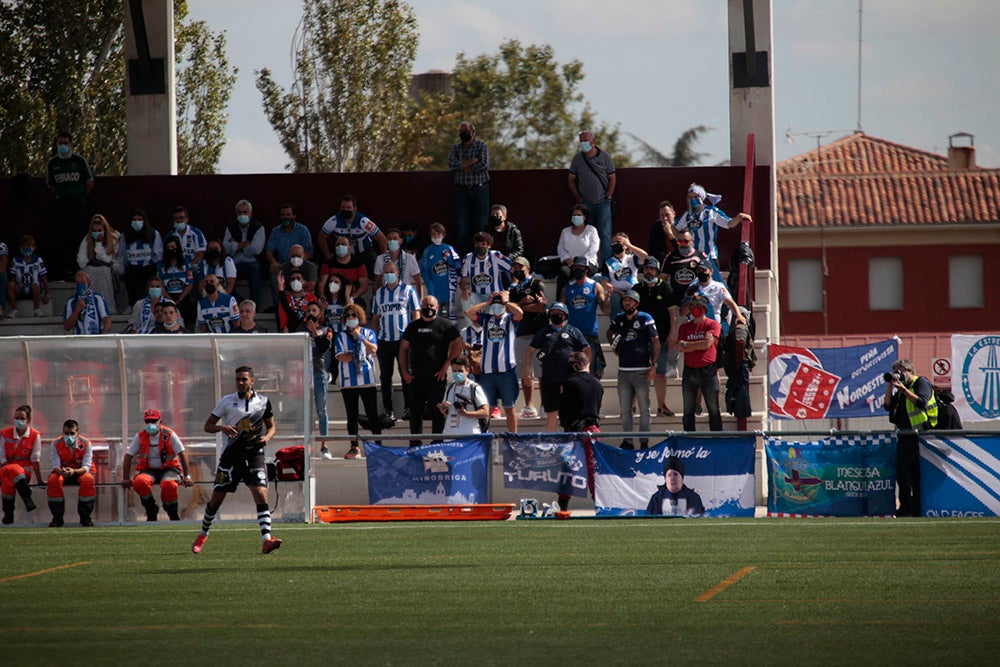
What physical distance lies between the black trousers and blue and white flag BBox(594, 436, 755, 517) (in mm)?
2954

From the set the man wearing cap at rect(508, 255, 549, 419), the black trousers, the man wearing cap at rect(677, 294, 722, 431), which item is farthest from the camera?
the man wearing cap at rect(508, 255, 549, 419)

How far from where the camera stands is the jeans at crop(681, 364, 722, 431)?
65.5 ft

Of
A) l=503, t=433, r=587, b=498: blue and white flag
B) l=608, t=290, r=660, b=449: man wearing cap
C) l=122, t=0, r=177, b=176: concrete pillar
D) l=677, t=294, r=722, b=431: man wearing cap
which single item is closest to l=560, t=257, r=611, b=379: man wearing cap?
l=608, t=290, r=660, b=449: man wearing cap

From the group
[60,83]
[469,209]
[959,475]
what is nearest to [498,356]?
[469,209]

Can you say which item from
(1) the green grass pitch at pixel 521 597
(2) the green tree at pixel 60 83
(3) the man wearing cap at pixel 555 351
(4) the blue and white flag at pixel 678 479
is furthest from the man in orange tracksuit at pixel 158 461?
(2) the green tree at pixel 60 83

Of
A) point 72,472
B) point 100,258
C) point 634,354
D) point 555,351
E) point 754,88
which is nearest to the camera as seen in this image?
point 72,472

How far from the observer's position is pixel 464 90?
6819cm

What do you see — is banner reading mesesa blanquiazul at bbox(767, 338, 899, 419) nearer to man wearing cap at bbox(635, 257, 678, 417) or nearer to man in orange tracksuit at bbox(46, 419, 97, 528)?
man wearing cap at bbox(635, 257, 678, 417)

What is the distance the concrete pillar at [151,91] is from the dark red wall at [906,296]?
31979mm

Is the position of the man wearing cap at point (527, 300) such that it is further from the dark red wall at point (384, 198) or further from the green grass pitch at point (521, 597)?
the green grass pitch at point (521, 597)

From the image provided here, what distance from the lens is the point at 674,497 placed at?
18.5 metres

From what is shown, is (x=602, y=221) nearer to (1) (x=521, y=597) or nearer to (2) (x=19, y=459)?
(2) (x=19, y=459)

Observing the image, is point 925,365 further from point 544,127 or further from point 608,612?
point 544,127

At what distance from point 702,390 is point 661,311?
181cm
